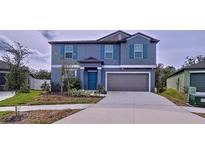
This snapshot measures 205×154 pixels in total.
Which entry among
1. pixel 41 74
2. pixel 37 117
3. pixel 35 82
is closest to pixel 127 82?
pixel 41 74

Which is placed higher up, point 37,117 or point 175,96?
point 175,96

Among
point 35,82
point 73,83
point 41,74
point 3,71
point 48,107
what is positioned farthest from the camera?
point 73,83

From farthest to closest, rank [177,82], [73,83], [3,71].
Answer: [73,83] < [177,82] < [3,71]

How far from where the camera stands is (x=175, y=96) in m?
13.2

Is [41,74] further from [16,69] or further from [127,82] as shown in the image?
[127,82]

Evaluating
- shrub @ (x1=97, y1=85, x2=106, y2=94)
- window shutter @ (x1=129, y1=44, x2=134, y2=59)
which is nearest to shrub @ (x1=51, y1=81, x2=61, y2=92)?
shrub @ (x1=97, y1=85, x2=106, y2=94)

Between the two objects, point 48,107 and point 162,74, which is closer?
point 48,107

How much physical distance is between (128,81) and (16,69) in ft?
18.7

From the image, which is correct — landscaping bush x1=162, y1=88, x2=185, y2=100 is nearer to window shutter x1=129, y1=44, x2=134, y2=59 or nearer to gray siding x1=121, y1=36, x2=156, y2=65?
gray siding x1=121, y1=36, x2=156, y2=65

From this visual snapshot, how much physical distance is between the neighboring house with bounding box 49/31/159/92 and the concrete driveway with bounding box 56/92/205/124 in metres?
0.62

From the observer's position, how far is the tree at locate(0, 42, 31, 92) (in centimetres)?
966
